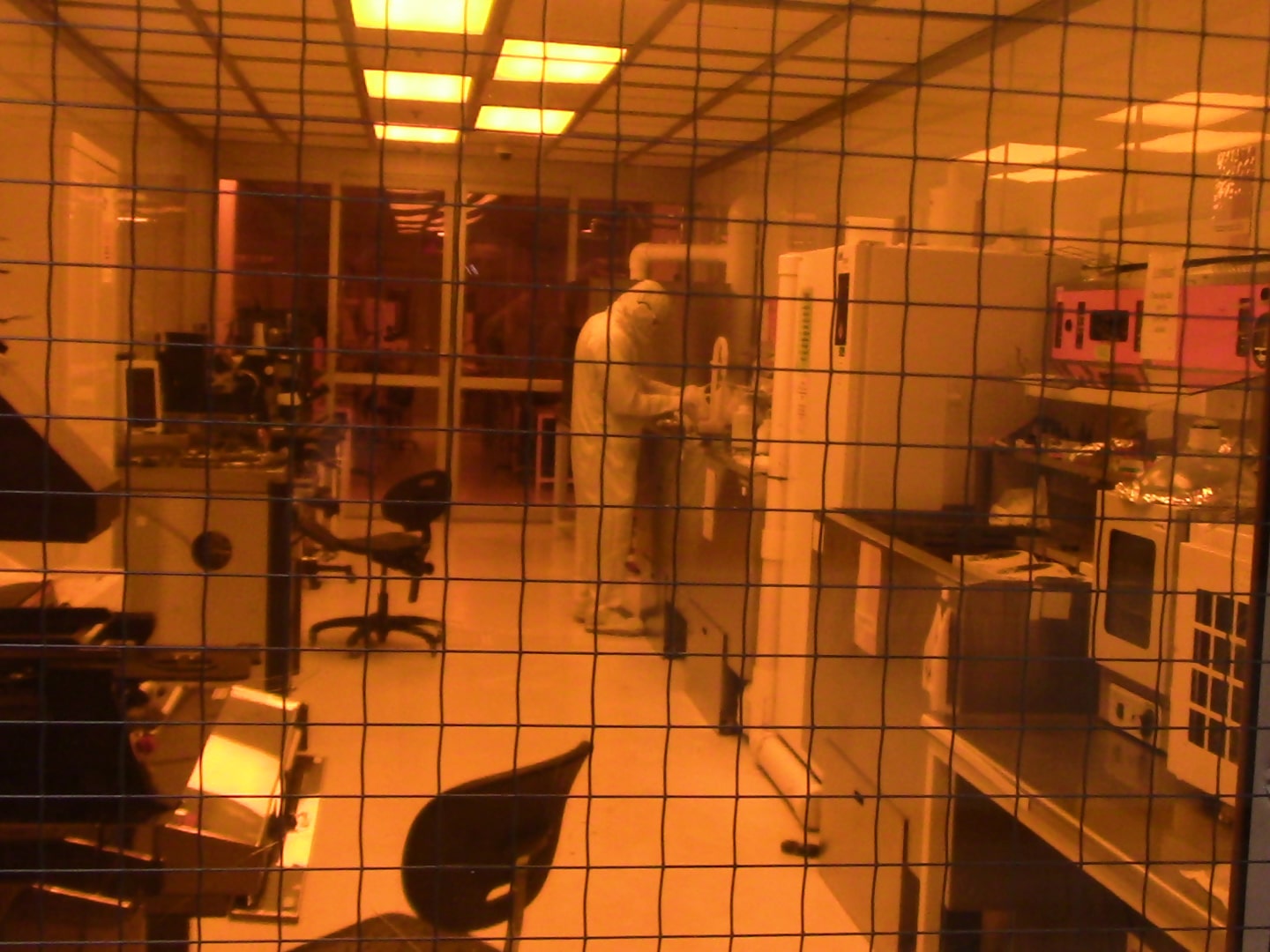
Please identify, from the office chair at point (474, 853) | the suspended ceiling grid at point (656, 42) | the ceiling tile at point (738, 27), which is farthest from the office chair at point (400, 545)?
the office chair at point (474, 853)

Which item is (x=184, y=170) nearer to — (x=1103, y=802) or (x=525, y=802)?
(x=525, y=802)

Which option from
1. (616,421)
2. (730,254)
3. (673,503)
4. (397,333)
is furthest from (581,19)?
(397,333)

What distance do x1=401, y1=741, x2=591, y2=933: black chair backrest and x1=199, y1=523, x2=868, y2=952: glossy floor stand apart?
0.10m

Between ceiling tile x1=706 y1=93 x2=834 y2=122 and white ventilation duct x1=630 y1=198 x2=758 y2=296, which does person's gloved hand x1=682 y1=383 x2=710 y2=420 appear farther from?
ceiling tile x1=706 y1=93 x2=834 y2=122

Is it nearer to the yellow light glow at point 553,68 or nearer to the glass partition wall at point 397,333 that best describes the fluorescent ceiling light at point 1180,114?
the yellow light glow at point 553,68

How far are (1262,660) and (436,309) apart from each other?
7206mm

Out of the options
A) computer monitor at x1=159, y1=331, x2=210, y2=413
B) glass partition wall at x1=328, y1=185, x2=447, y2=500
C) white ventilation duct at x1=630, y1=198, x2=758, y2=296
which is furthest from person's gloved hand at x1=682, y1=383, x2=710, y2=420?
glass partition wall at x1=328, y1=185, x2=447, y2=500

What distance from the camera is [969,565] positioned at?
8.23 feet

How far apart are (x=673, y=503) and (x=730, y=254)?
8.43ft

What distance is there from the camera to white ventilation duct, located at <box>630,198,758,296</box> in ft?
15.6

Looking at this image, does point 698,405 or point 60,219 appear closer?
point 60,219

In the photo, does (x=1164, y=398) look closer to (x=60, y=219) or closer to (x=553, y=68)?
(x=553, y=68)

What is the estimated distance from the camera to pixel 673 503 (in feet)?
8.37

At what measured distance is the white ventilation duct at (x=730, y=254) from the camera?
15.6 ft
